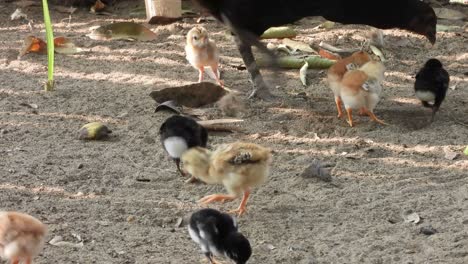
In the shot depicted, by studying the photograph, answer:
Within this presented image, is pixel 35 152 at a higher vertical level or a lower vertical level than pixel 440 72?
lower

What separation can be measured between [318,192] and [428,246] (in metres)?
0.78

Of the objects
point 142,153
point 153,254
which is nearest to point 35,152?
point 142,153

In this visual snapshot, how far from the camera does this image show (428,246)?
3.67 m

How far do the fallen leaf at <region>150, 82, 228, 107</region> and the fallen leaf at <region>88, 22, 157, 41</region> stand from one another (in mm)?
1241

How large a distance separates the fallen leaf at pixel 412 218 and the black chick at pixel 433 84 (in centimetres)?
134

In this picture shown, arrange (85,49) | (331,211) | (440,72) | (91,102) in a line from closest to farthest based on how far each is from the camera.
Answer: (331,211) < (440,72) < (91,102) < (85,49)

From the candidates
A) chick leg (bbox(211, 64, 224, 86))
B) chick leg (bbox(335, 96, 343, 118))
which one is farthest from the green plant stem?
chick leg (bbox(335, 96, 343, 118))

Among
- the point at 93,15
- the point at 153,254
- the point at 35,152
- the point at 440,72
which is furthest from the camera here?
the point at 93,15

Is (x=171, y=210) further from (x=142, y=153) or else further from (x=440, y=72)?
(x=440, y=72)

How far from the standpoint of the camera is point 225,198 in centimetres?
419

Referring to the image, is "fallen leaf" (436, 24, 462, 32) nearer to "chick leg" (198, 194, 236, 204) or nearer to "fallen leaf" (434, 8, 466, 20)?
"fallen leaf" (434, 8, 466, 20)

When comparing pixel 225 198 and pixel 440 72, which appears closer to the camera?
pixel 225 198

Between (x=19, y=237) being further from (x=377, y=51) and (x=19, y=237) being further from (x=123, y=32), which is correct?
(x=377, y=51)

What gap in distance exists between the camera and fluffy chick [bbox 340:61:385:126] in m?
5.06
